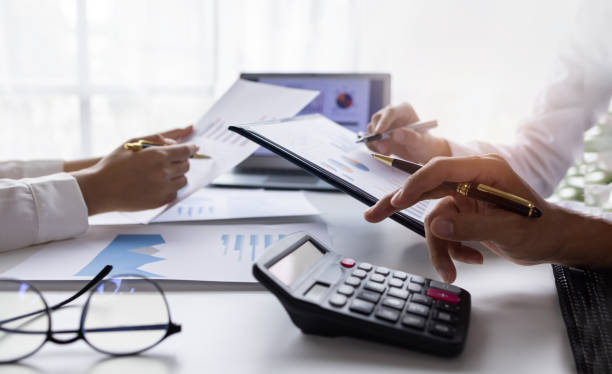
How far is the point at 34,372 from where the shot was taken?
0.28 meters

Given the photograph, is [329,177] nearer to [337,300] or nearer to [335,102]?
[337,300]

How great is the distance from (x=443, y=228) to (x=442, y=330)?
8cm

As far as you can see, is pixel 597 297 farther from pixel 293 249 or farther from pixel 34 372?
pixel 34 372

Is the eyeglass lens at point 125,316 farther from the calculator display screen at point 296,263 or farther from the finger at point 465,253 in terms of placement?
the finger at point 465,253

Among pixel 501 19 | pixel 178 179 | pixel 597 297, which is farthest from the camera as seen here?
pixel 501 19

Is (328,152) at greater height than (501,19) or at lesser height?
lesser

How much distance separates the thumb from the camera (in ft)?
1.14

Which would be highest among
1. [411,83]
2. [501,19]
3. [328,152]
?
[501,19]

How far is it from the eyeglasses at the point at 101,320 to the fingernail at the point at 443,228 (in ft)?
0.72

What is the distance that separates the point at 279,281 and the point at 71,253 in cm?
31

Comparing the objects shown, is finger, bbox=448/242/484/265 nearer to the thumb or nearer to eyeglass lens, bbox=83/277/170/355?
the thumb

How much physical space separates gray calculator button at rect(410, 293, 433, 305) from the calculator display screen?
0.30 ft

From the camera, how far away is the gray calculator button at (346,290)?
0.34 metres

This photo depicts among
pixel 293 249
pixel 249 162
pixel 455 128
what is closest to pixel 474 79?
pixel 455 128
